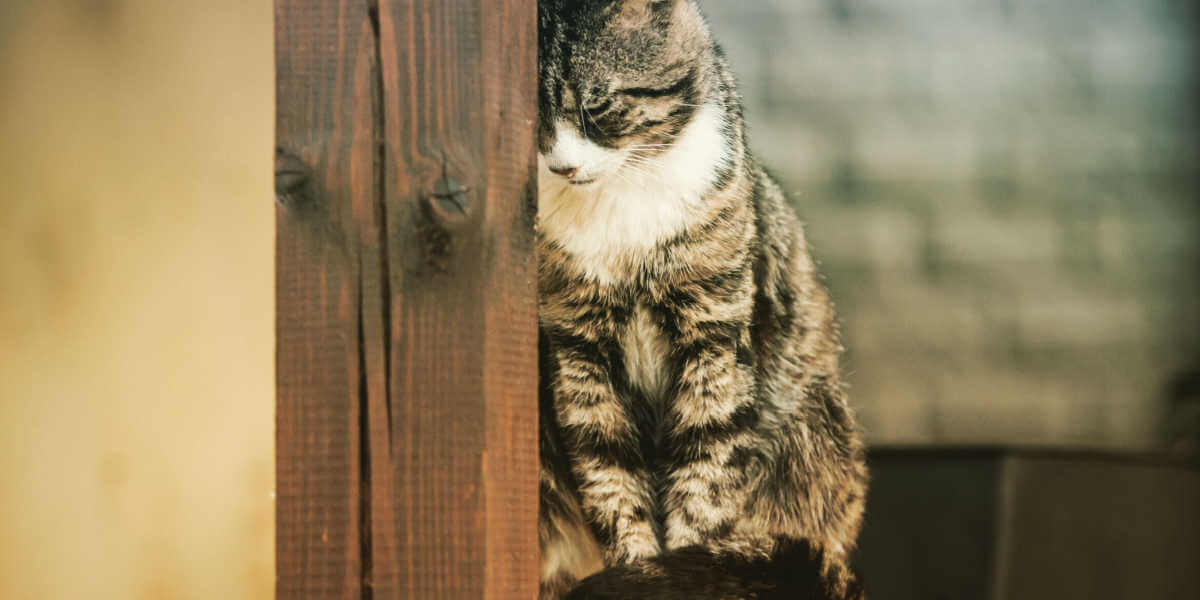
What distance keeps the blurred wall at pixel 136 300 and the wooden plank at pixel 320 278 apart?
5.18 ft

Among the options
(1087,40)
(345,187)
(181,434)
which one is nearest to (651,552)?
(345,187)

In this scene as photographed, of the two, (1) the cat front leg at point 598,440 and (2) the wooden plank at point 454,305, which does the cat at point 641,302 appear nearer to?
(1) the cat front leg at point 598,440

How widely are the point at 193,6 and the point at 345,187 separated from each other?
1.86 meters

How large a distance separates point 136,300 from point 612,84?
1.61 meters

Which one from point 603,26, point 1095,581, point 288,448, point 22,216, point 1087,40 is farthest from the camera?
point 1087,40

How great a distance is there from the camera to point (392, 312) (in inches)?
42.4

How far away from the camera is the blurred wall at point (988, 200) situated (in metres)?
2.99

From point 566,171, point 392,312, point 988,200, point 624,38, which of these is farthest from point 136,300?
point 988,200

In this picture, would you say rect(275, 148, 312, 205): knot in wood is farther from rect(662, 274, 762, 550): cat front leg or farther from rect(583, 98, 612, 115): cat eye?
rect(662, 274, 762, 550): cat front leg

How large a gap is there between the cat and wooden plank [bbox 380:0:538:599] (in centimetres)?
57

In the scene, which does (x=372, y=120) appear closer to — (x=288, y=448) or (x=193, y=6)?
(x=288, y=448)

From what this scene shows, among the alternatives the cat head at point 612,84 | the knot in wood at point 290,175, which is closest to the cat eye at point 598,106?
the cat head at point 612,84

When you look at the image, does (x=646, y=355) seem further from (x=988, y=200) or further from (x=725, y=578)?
(x=988, y=200)

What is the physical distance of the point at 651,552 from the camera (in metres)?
1.74
